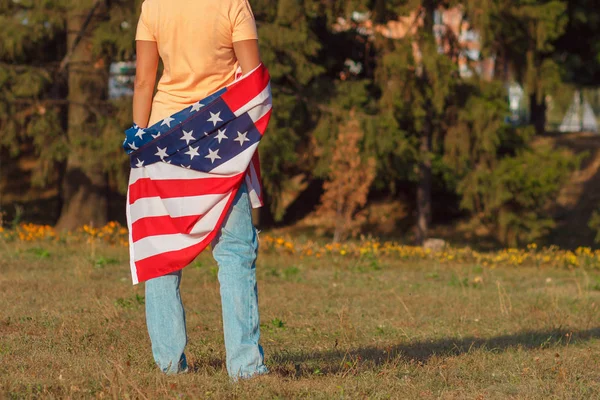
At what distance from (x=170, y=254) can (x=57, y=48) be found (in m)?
16.5

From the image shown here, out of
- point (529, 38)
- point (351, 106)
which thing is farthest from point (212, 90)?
point (529, 38)

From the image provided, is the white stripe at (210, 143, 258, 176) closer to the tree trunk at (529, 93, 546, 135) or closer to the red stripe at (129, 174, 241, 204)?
the red stripe at (129, 174, 241, 204)

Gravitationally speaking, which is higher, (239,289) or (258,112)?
(258,112)

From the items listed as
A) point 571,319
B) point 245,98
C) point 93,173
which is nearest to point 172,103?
point 245,98

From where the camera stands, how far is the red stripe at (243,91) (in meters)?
4.11

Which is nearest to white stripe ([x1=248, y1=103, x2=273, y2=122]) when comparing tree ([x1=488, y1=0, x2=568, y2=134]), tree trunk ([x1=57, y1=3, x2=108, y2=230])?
tree trunk ([x1=57, y1=3, x2=108, y2=230])

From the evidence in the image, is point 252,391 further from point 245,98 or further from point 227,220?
point 245,98

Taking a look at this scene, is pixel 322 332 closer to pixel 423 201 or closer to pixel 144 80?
pixel 144 80

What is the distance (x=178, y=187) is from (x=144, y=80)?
51 cm

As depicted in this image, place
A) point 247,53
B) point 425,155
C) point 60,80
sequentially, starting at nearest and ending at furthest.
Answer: point 247,53
point 60,80
point 425,155

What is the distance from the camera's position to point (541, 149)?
21.7 metres

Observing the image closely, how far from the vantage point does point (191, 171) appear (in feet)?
13.7

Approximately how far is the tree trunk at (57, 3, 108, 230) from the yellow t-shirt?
42.1 ft

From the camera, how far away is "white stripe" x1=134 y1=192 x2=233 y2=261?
13.4 feet
